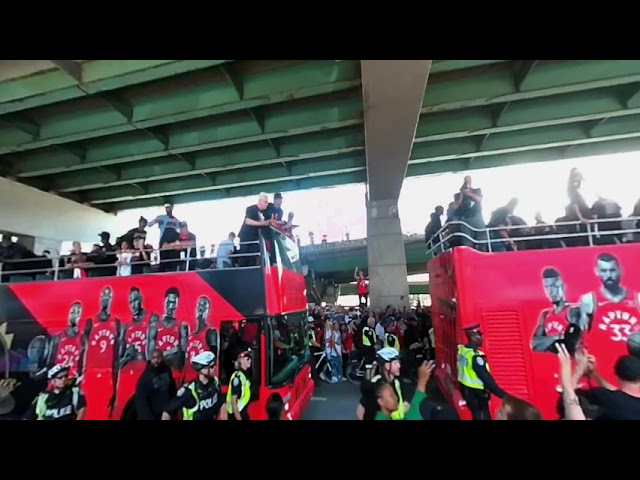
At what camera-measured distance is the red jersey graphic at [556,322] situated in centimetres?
381

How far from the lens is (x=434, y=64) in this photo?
17.5ft

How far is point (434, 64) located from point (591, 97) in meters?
4.22

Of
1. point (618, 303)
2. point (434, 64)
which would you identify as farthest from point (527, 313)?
point (434, 64)

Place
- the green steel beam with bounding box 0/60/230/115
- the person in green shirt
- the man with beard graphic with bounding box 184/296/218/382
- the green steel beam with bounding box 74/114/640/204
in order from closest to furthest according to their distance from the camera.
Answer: the person in green shirt < the man with beard graphic with bounding box 184/296/218/382 < the green steel beam with bounding box 0/60/230/115 < the green steel beam with bounding box 74/114/640/204

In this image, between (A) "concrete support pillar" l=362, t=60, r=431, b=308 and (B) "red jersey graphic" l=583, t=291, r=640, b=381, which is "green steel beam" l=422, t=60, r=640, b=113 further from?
(B) "red jersey graphic" l=583, t=291, r=640, b=381

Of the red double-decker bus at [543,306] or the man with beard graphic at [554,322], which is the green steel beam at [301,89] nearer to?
the red double-decker bus at [543,306]

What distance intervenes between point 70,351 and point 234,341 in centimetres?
248

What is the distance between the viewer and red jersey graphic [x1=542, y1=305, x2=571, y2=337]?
3.81 m

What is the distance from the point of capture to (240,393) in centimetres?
382

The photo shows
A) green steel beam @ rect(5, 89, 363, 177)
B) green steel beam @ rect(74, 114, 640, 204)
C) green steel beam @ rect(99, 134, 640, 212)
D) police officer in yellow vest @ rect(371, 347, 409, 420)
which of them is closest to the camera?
police officer in yellow vest @ rect(371, 347, 409, 420)

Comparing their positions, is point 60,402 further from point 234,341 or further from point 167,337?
point 234,341

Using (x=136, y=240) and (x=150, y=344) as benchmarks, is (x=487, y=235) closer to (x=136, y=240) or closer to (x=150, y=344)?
(x=150, y=344)

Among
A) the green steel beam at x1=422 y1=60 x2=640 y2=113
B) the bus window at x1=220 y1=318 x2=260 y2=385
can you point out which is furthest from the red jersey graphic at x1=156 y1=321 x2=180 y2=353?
the green steel beam at x1=422 y1=60 x2=640 y2=113
